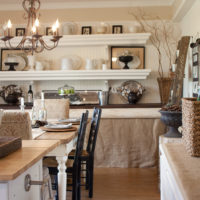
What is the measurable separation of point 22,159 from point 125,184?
9.40 ft

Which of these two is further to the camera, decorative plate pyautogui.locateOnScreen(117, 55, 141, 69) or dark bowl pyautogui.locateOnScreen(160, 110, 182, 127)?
decorative plate pyautogui.locateOnScreen(117, 55, 141, 69)

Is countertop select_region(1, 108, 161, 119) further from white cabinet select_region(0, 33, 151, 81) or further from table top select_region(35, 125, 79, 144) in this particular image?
table top select_region(35, 125, 79, 144)

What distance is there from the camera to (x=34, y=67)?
18.7 ft

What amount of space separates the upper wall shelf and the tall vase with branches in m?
0.30

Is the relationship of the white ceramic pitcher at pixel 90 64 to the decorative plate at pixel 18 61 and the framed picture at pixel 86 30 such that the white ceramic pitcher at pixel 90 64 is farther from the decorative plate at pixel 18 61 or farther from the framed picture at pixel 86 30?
the decorative plate at pixel 18 61

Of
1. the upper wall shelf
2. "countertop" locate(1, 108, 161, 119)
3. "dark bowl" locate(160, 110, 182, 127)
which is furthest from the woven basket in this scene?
the upper wall shelf

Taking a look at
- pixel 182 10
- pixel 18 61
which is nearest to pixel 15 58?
pixel 18 61

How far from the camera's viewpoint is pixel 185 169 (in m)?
1.10

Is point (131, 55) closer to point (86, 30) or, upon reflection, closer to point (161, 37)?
point (161, 37)

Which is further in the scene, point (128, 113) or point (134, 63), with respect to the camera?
point (134, 63)

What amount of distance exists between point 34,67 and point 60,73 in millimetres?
551

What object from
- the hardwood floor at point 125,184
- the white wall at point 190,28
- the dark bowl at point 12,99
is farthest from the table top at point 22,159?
the dark bowl at point 12,99

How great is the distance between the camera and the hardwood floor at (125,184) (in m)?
3.49

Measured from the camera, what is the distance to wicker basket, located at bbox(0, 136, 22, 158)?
1.23m
